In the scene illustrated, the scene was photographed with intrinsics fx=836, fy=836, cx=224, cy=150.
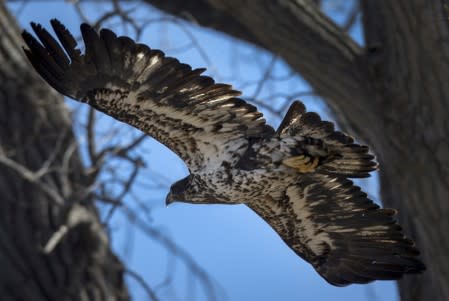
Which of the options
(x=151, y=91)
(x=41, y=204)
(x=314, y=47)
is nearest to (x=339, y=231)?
(x=314, y=47)

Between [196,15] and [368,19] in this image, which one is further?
[196,15]

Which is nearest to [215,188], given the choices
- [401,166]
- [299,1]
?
[401,166]

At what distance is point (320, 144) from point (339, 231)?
867mm

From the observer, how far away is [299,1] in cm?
601

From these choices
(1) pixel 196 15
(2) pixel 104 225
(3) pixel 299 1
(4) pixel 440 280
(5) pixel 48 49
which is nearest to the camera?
(5) pixel 48 49

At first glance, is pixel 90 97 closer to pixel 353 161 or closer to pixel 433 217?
pixel 353 161

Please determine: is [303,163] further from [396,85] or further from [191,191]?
[396,85]

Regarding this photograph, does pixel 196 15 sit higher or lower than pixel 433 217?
higher

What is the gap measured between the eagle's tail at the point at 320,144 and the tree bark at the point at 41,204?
2.11m

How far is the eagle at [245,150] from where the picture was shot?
15.4 feet

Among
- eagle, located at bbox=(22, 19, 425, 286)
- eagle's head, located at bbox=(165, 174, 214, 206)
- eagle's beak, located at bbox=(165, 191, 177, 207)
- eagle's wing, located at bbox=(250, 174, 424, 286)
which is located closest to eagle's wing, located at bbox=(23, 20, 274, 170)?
eagle, located at bbox=(22, 19, 425, 286)

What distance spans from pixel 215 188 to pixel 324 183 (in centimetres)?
75

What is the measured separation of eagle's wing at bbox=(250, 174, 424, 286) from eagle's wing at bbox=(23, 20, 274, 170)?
1.84 ft

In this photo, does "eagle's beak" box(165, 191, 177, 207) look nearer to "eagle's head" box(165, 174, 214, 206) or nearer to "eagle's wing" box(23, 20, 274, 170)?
"eagle's head" box(165, 174, 214, 206)
